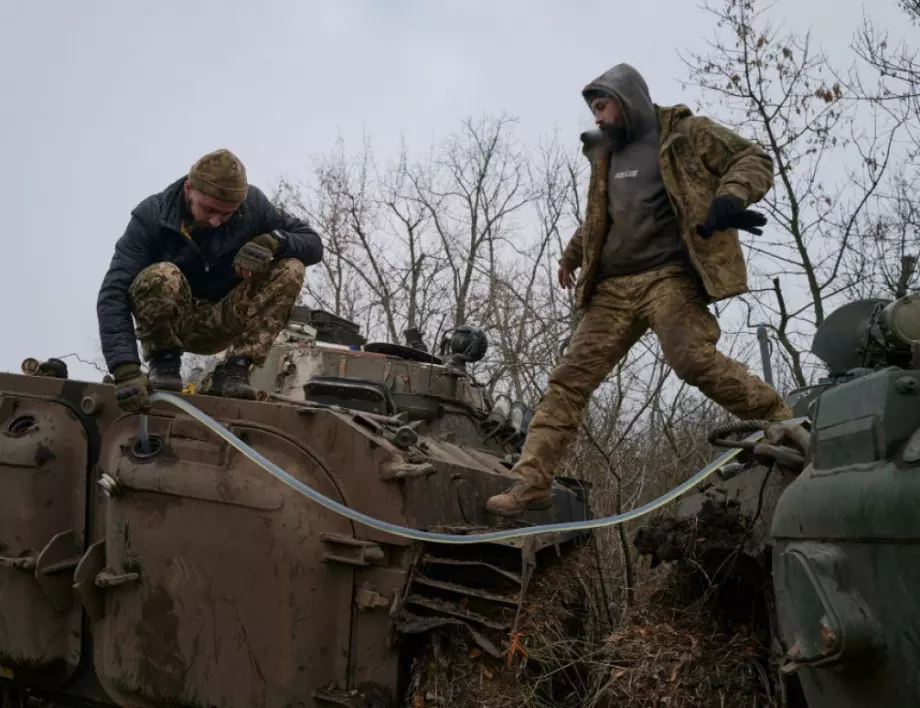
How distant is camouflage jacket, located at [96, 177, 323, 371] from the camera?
14.9 ft

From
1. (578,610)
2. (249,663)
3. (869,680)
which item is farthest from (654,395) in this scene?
(869,680)

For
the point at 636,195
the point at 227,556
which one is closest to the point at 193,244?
the point at 227,556

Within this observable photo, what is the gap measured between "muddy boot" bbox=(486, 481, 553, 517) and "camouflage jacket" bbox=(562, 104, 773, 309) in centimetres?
89

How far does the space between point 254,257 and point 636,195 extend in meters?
1.88

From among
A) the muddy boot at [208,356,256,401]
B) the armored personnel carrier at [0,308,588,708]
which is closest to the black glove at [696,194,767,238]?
the armored personnel carrier at [0,308,588,708]

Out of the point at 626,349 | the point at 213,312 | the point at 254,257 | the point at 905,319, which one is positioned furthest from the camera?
the point at 213,312

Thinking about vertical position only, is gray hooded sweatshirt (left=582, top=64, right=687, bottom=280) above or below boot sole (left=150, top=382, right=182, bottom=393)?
above

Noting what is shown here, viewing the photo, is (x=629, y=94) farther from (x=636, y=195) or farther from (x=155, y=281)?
(x=155, y=281)

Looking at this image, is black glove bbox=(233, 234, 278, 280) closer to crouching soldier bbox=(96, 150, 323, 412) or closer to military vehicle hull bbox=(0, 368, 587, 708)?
crouching soldier bbox=(96, 150, 323, 412)

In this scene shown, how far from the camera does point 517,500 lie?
4168mm

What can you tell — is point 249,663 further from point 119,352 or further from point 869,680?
point 869,680

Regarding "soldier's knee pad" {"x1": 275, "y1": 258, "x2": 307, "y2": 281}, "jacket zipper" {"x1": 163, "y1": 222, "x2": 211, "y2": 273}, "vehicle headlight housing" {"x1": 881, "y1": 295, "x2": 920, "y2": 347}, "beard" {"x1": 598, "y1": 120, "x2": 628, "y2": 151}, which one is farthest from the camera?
"soldier's knee pad" {"x1": 275, "y1": 258, "x2": 307, "y2": 281}

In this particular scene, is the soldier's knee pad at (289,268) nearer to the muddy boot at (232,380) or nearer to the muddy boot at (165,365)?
the muddy boot at (232,380)

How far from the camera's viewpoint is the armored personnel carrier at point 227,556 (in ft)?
12.5
